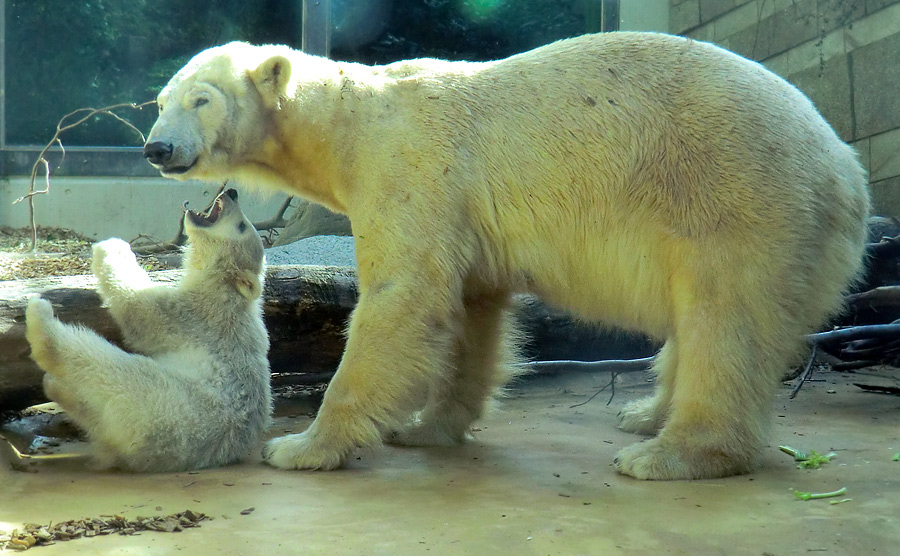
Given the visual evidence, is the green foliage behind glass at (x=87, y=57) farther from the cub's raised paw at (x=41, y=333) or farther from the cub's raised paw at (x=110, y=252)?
the cub's raised paw at (x=41, y=333)

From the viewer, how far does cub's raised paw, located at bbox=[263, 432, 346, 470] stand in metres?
3.65

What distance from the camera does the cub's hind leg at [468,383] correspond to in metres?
4.28

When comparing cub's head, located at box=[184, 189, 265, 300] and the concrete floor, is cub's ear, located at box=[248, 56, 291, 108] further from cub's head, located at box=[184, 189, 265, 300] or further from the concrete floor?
the concrete floor

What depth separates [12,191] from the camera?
881 cm

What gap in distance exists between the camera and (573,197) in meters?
3.73

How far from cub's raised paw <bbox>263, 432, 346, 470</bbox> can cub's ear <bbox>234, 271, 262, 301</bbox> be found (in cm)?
78

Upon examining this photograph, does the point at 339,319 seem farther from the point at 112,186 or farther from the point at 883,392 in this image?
the point at 112,186

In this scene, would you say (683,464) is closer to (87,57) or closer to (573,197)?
(573,197)

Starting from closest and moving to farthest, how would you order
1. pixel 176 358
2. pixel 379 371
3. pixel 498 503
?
1. pixel 498 503
2. pixel 379 371
3. pixel 176 358

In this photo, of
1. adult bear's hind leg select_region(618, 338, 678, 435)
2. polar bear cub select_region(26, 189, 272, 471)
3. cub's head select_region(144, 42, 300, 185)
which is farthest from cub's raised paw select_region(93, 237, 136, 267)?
adult bear's hind leg select_region(618, 338, 678, 435)

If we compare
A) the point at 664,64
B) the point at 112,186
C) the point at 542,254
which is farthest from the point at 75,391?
the point at 112,186

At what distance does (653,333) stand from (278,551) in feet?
6.67

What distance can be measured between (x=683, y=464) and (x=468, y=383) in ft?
3.94

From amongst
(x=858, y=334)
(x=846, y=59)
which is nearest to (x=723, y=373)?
(x=858, y=334)
